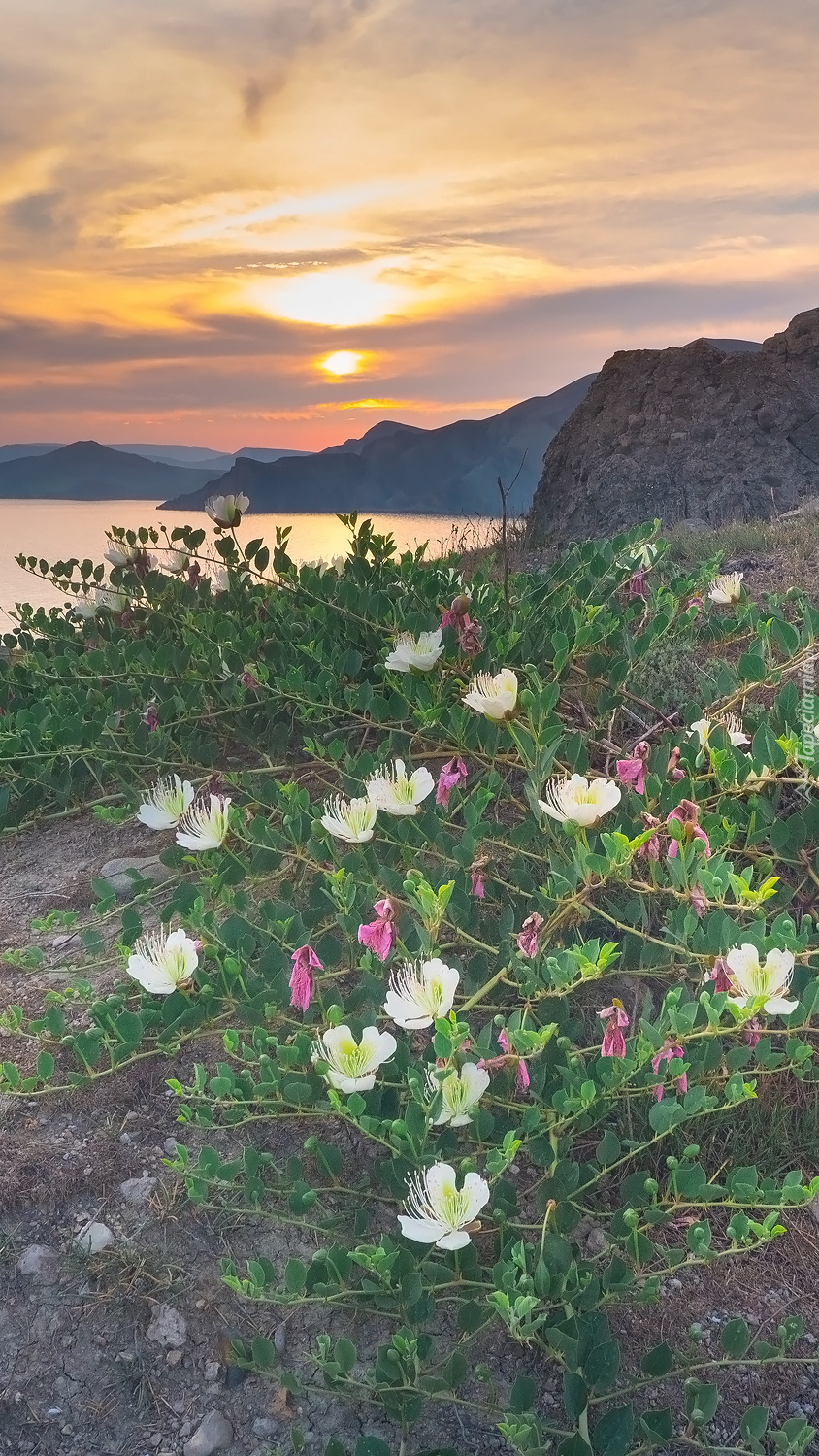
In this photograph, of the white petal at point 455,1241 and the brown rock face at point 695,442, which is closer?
the white petal at point 455,1241

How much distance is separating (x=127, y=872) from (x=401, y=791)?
0.90 metres

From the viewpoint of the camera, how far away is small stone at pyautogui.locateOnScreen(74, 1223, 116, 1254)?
1.74m

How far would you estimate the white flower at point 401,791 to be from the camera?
7.09 feet

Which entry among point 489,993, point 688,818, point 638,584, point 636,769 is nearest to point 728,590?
point 638,584

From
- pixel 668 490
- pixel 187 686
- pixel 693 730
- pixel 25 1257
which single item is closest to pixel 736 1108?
pixel 693 730

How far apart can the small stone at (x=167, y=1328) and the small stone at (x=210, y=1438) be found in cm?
13

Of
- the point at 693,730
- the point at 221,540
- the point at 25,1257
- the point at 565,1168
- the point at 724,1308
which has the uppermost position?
the point at 221,540

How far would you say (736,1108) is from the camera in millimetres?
1880

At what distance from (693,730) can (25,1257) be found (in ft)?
5.63

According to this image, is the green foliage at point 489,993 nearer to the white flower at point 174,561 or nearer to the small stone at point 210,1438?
the small stone at point 210,1438

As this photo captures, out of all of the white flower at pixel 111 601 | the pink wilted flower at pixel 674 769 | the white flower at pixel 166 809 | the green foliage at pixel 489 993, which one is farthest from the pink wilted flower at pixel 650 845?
the white flower at pixel 111 601

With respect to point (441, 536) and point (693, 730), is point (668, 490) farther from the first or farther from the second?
point (693, 730)

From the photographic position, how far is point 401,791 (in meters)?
2.18

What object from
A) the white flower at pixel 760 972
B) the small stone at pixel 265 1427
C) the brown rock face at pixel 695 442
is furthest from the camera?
the brown rock face at pixel 695 442
